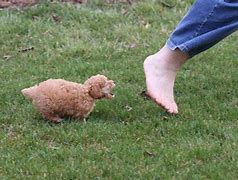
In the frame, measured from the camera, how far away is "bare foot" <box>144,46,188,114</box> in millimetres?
4125

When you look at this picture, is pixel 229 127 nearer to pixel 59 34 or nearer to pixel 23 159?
pixel 23 159

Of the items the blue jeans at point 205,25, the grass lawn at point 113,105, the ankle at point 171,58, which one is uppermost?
the blue jeans at point 205,25

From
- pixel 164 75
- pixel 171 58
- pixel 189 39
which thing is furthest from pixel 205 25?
pixel 164 75

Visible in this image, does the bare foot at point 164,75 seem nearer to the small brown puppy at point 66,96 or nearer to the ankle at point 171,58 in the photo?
the ankle at point 171,58

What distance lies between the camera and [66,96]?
12.9ft

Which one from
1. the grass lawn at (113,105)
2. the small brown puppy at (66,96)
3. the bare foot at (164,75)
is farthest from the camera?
the bare foot at (164,75)

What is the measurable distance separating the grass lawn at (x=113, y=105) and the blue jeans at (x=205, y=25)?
0.45 meters

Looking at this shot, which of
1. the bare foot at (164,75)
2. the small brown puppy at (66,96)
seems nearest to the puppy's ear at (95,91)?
the small brown puppy at (66,96)

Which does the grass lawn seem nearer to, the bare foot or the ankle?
the bare foot

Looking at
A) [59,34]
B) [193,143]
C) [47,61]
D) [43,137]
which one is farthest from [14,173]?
[59,34]

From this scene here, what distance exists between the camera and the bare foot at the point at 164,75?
4125 millimetres

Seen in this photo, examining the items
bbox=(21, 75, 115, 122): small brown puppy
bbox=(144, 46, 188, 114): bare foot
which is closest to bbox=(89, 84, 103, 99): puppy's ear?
bbox=(21, 75, 115, 122): small brown puppy

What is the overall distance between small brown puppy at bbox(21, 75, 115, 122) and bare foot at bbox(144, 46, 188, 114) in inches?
10.9

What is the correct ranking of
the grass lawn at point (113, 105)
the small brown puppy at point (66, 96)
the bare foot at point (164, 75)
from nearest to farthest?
the grass lawn at point (113, 105)
the small brown puppy at point (66, 96)
the bare foot at point (164, 75)
